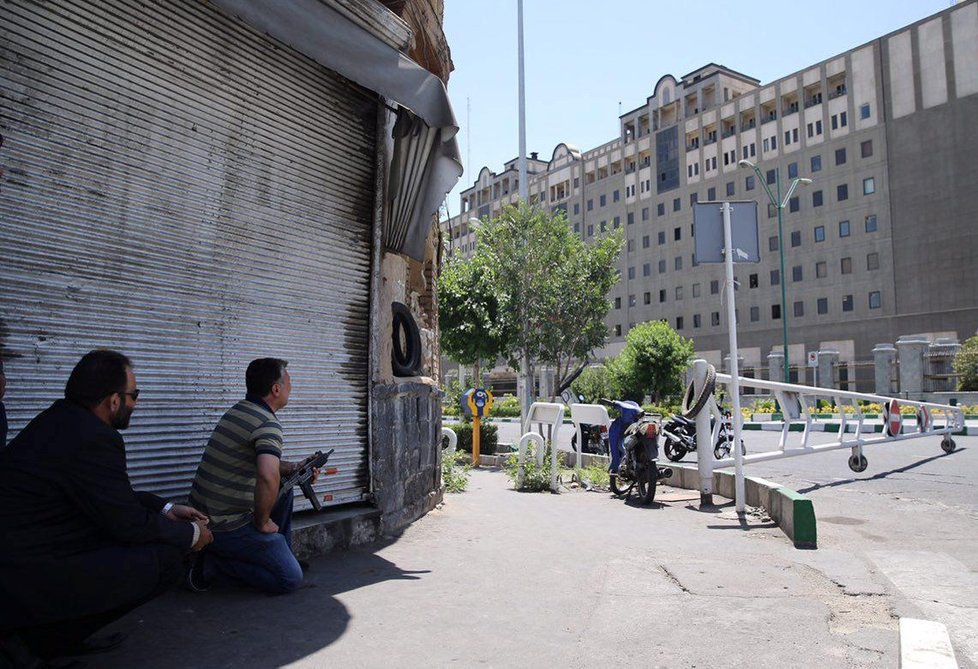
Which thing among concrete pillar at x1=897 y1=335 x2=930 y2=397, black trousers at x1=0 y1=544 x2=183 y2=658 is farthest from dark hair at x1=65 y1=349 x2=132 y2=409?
concrete pillar at x1=897 y1=335 x2=930 y2=397

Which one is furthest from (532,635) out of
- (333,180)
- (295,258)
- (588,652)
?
(333,180)

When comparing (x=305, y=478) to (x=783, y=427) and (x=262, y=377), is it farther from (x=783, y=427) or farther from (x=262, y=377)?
(x=783, y=427)

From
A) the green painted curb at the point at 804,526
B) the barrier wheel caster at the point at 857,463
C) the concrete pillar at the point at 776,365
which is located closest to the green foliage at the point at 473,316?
the barrier wheel caster at the point at 857,463

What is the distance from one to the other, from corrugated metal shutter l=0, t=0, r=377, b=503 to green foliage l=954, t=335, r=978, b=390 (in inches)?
1465

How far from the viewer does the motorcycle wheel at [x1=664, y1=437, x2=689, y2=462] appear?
47.8ft

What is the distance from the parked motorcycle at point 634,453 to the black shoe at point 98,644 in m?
6.18

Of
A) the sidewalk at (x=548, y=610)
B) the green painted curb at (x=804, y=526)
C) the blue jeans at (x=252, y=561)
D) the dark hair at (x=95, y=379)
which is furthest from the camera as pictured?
the green painted curb at (x=804, y=526)

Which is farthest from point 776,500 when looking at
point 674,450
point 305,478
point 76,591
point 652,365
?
point 652,365

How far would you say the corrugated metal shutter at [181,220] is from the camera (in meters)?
3.96

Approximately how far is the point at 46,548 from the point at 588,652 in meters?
2.28

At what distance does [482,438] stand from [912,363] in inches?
1177

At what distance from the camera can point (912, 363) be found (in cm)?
3609

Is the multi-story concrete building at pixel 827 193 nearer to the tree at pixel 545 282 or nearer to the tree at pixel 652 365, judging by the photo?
the tree at pixel 652 365

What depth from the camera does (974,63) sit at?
152ft
